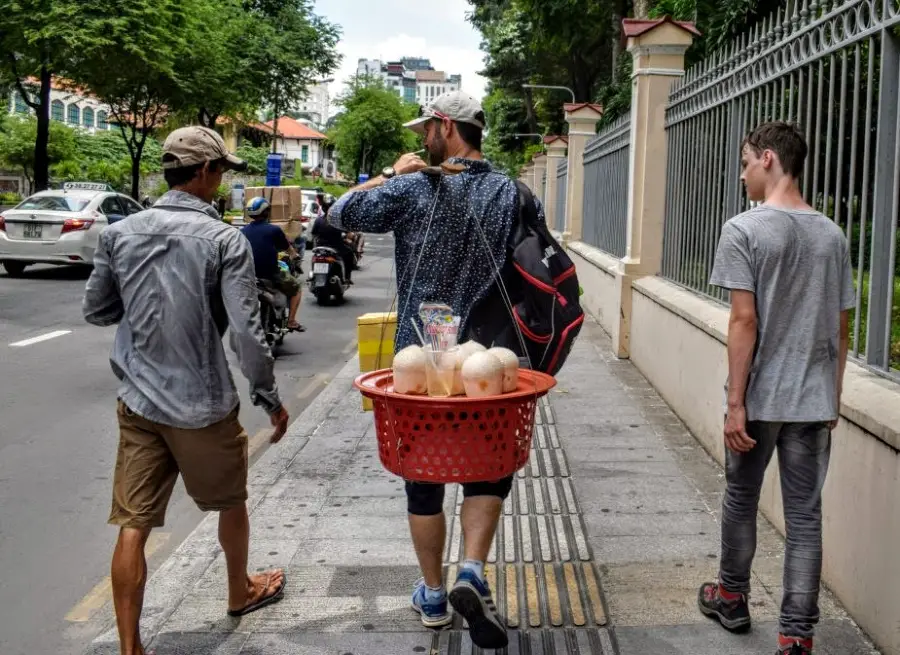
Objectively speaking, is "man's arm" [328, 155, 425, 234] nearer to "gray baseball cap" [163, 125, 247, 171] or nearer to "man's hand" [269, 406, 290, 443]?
"gray baseball cap" [163, 125, 247, 171]

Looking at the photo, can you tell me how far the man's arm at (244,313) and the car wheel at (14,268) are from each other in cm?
1578

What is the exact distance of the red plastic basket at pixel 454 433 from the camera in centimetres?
304

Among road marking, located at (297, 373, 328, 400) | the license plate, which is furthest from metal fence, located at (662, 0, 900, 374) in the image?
the license plate

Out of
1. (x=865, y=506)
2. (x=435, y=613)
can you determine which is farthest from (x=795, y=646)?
(x=435, y=613)

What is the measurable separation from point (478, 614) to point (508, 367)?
31.4 inches

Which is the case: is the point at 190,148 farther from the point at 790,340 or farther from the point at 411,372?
the point at 790,340

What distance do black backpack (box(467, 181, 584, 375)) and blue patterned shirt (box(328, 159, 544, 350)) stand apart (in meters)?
0.04

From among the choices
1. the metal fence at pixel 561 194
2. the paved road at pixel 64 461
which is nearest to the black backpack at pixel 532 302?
the paved road at pixel 64 461

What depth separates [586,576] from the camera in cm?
434

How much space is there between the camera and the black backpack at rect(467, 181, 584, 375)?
3.46 m

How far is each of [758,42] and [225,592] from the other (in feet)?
13.7

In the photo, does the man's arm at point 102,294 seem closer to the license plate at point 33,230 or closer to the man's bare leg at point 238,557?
the man's bare leg at point 238,557

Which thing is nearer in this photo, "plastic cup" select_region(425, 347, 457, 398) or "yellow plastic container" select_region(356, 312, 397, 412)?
"plastic cup" select_region(425, 347, 457, 398)

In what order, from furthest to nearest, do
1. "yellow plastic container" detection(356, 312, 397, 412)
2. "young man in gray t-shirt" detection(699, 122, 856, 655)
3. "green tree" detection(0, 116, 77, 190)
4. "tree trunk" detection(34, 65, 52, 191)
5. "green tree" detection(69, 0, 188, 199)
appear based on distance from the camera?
"green tree" detection(0, 116, 77, 190), "tree trunk" detection(34, 65, 52, 191), "green tree" detection(69, 0, 188, 199), "yellow plastic container" detection(356, 312, 397, 412), "young man in gray t-shirt" detection(699, 122, 856, 655)
